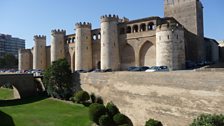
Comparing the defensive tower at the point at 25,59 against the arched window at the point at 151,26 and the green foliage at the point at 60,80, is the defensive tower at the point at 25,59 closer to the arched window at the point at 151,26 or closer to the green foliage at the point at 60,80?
the green foliage at the point at 60,80

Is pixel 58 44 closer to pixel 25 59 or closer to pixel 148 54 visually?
pixel 25 59

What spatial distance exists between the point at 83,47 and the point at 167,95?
26413 mm

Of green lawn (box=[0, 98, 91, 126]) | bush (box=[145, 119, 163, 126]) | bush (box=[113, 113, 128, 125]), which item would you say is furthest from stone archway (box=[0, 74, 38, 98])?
bush (box=[145, 119, 163, 126])

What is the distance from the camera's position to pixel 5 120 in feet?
84.5

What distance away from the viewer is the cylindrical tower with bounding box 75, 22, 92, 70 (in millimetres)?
44906

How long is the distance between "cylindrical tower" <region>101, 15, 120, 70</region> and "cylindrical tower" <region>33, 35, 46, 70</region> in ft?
71.9

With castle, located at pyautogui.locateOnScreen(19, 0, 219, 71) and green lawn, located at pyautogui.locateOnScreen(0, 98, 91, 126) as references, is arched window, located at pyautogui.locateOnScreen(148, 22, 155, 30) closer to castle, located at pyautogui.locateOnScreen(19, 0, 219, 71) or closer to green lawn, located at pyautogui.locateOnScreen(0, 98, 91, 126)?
castle, located at pyautogui.locateOnScreen(19, 0, 219, 71)

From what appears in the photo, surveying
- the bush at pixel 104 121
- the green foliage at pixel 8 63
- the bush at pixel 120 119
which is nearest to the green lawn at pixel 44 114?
the bush at pixel 104 121

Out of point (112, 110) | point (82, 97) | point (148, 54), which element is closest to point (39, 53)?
point (148, 54)

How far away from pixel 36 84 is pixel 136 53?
612 inches

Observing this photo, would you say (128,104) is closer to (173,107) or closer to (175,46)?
(173,107)

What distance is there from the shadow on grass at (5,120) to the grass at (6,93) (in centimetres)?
1425

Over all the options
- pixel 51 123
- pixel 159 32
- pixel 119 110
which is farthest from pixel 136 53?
pixel 51 123

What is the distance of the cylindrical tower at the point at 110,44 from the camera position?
131 ft
